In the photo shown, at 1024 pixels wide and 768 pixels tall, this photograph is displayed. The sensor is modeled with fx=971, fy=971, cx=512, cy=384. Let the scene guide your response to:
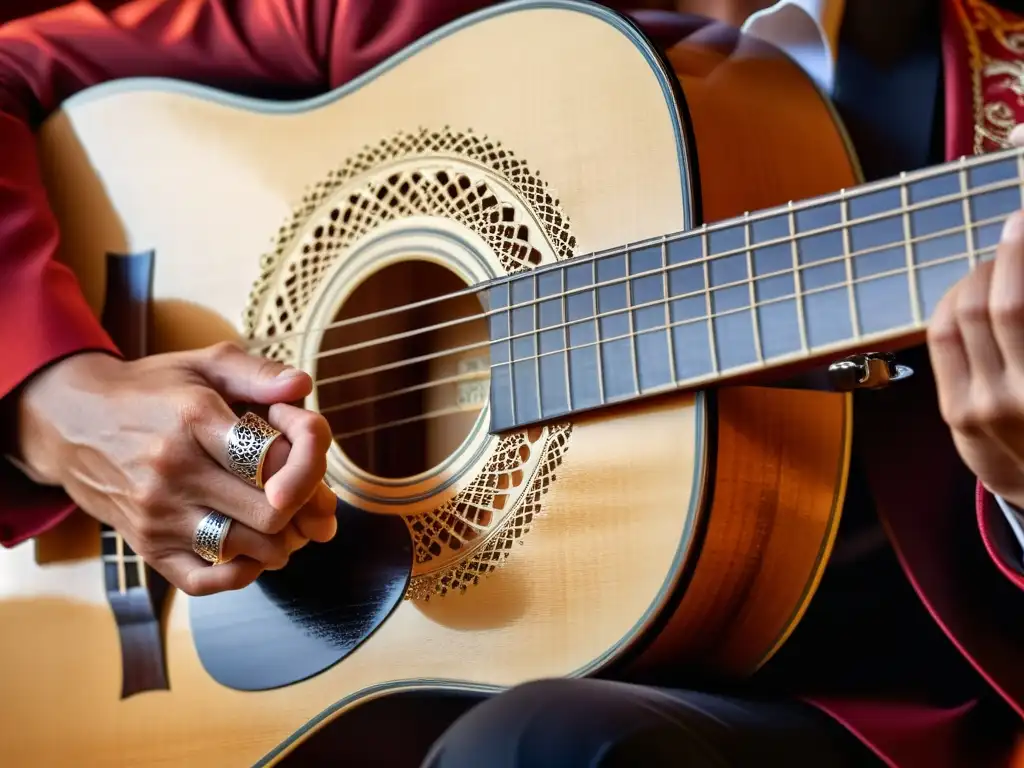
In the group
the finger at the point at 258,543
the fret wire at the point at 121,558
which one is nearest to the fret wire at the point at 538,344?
the finger at the point at 258,543

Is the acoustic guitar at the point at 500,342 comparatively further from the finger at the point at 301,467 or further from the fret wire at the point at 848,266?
the finger at the point at 301,467

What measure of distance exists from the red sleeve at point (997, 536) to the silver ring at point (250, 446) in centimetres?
48

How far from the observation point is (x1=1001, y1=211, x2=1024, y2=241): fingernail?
451mm

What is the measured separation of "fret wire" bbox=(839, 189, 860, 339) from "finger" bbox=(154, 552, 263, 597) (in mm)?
472

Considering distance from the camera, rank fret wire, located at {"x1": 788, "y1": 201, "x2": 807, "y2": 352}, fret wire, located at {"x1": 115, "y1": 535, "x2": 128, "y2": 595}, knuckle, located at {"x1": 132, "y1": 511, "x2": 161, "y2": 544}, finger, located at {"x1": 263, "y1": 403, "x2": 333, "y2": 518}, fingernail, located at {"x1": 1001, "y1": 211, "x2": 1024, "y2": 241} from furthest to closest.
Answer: fret wire, located at {"x1": 115, "y1": 535, "x2": 128, "y2": 595} < knuckle, located at {"x1": 132, "y1": 511, "x2": 161, "y2": 544} < finger, located at {"x1": 263, "y1": 403, "x2": 333, "y2": 518} < fret wire, located at {"x1": 788, "y1": 201, "x2": 807, "y2": 352} < fingernail, located at {"x1": 1001, "y1": 211, "x2": 1024, "y2": 241}

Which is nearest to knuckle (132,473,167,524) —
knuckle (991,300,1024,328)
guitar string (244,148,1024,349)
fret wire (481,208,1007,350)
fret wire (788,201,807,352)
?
guitar string (244,148,1024,349)

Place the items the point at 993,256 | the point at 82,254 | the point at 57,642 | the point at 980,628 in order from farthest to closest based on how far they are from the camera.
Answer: the point at 82,254 < the point at 57,642 < the point at 980,628 < the point at 993,256

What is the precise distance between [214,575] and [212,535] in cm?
3

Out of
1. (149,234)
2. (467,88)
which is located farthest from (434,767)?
(149,234)

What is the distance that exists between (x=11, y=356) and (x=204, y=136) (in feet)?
0.94

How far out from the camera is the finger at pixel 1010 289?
17.8 inches

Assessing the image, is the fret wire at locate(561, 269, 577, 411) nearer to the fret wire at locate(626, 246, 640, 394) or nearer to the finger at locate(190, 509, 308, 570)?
the fret wire at locate(626, 246, 640, 394)

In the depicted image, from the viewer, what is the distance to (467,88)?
0.82 m

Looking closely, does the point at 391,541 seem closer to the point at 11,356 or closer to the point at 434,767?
the point at 434,767
